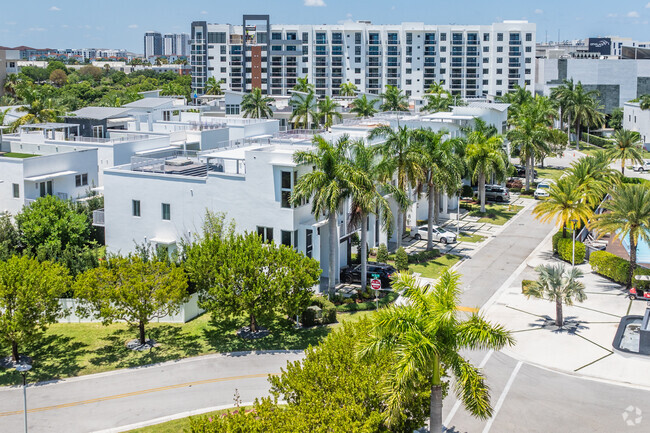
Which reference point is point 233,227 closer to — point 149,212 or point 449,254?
point 149,212

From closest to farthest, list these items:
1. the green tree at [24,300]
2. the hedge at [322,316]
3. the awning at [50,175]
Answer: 1. the green tree at [24,300]
2. the hedge at [322,316]
3. the awning at [50,175]

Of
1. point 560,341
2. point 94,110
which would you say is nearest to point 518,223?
point 560,341

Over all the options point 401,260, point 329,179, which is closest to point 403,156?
point 401,260

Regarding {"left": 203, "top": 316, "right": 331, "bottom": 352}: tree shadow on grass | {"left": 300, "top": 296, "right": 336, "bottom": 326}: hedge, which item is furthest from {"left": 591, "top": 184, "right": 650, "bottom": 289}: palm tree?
{"left": 203, "top": 316, "right": 331, "bottom": 352}: tree shadow on grass

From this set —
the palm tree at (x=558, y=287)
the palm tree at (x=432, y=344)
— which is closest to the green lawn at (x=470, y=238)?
the palm tree at (x=558, y=287)

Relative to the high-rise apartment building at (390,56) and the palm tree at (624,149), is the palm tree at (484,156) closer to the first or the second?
the palm tree at (624,149)

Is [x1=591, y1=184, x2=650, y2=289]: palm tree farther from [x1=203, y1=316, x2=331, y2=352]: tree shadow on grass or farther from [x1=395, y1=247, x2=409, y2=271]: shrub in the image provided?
[x1=203, y1=316, x2=331, y2=352]: tree shadow on grass
